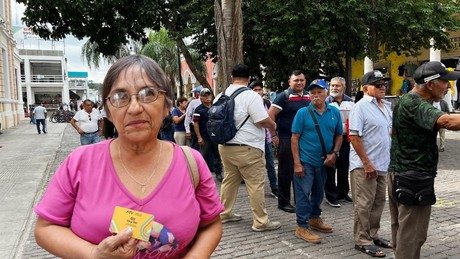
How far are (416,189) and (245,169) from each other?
2.15m

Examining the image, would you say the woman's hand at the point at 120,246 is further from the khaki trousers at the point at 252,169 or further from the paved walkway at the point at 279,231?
the khaki trousers at the point at 252,169

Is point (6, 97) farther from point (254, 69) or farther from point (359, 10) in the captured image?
point (359, 10)

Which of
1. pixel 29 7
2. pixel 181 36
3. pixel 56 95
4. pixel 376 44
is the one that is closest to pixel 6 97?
pixel 29 7

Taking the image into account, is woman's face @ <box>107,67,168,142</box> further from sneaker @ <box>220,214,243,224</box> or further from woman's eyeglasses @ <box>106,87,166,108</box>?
sneaker @ <box>220,214,243,224</box>

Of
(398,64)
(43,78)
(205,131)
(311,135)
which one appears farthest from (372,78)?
(43,78)

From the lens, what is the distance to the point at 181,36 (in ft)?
39.1

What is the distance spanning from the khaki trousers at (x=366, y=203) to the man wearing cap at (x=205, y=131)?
3.99 meters

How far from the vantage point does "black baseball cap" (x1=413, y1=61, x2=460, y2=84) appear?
2.92 metres

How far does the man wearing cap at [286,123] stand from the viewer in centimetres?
546

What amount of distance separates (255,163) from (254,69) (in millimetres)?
8078

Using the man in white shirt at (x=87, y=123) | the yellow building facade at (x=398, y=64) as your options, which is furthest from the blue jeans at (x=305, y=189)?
the yellow building facade at (x=398, y=64)

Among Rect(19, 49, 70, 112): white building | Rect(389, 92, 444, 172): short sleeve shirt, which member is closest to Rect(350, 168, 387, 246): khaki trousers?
Rect(389, 92, 444, 172): short sleeve shirt

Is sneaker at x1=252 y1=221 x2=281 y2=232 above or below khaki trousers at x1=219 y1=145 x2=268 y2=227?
below

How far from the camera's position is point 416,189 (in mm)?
3010
